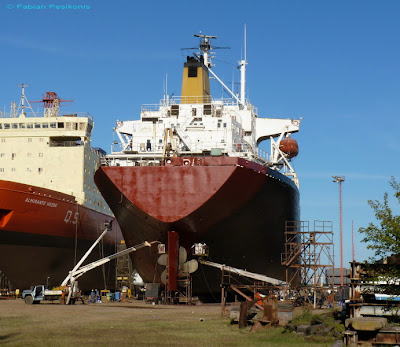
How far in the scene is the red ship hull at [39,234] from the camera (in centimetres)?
4009

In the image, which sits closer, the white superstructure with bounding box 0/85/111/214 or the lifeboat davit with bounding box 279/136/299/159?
the lifeboat davit with bounding box 279/136/299/159

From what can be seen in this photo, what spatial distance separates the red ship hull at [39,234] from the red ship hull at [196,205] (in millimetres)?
7470

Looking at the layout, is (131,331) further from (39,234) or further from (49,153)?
(49,153)

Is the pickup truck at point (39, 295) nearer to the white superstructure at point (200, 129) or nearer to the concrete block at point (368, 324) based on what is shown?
the white superstructure at point (200, 129)

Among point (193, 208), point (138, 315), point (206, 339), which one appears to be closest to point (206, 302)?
point (193, 208)

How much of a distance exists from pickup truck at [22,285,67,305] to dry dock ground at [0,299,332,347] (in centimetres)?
870

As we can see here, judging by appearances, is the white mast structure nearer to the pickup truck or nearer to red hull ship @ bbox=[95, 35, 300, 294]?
red hull ship @ bbox=[95, 35, 300, 294]

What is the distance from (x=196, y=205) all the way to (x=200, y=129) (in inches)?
320

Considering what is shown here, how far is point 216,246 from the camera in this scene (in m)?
34.1

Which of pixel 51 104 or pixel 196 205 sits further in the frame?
pixel 51 104

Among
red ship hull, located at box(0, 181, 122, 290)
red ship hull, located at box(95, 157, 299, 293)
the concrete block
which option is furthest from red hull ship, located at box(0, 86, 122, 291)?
the concrete block

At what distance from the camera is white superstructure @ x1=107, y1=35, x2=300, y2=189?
36.7 m

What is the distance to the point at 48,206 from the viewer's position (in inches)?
1682

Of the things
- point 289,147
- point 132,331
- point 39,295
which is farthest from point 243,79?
point 132,331
